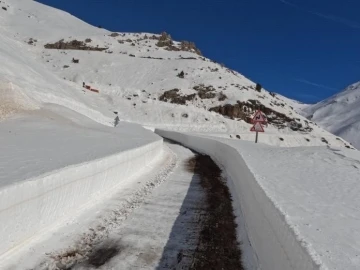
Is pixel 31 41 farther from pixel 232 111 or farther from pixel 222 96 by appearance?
pixel 232 111

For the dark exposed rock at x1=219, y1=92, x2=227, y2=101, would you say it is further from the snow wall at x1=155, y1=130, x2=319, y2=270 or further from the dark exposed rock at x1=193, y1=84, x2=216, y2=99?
the snow wall at x1=155, y1=130, x2=319, y2=270

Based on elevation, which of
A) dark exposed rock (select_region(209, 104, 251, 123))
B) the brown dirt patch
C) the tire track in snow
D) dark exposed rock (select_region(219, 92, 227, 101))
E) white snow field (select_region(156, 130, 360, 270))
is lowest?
the tire track in snow

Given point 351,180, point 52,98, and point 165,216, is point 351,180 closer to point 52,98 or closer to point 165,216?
point 165,216

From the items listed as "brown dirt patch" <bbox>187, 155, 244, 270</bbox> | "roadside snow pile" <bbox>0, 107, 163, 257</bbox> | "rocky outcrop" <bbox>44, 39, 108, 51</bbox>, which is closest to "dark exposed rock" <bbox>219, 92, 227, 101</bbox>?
"rocky outcrop" <bbox>44, 39, 108, 51</bbox>

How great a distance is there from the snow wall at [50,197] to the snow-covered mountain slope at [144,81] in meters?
20.9

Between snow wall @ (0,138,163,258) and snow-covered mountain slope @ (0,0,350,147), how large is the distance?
20.9 m

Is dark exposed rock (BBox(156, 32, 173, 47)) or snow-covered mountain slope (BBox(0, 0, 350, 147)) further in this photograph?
dark exposed rock (BBox(156, 32, 173, 47))

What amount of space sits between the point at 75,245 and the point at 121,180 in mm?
5069

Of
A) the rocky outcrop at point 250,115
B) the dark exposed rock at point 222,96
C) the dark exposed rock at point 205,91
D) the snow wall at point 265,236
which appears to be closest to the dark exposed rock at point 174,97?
the dark exposed rock at point 205,91

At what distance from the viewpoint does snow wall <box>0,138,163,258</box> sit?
16.7 ft

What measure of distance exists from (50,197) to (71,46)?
104 meters

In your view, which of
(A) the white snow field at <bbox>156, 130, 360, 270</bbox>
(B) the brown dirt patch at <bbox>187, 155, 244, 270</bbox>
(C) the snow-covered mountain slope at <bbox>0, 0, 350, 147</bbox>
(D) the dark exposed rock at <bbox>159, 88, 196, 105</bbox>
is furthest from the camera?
(D) the dark exposed rock at <bbox>159, 88, 196, 105</bbox>

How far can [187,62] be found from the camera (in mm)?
95625

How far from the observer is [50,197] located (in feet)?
20.4
